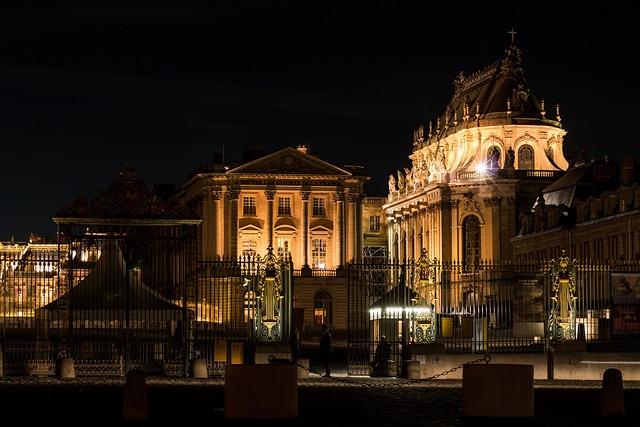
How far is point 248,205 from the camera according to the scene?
382 ft

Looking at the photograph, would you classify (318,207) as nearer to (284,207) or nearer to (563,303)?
(284,207)

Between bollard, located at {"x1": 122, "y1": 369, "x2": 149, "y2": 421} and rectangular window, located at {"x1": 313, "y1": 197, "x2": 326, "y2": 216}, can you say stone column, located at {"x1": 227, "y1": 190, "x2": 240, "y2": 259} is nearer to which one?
rectangular window, located at {"x1": 313, "y1": 197, "x2": 326, "y2": 216}

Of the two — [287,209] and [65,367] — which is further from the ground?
[287,209]

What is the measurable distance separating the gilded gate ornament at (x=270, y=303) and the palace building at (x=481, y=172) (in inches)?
2688

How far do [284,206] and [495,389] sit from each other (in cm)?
9548

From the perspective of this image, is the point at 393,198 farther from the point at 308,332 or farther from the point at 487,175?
the point at 308,332

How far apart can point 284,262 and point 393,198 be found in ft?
312

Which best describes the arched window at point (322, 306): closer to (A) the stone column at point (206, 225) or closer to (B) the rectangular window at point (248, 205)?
(B) the rectangular window at point (248, 205)

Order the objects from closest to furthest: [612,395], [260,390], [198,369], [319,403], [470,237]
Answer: [260,390] < [612,395] < [319,403] < [198,369] < [470,237]

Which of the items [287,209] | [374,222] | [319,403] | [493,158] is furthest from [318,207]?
[319,403]

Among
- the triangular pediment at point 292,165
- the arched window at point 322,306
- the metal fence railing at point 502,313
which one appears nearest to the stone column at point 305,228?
the triangular pediment at point 292,165

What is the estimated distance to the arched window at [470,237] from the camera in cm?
11362

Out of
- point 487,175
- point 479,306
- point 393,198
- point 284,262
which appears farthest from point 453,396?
point 393,198

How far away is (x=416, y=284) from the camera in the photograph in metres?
45.5
